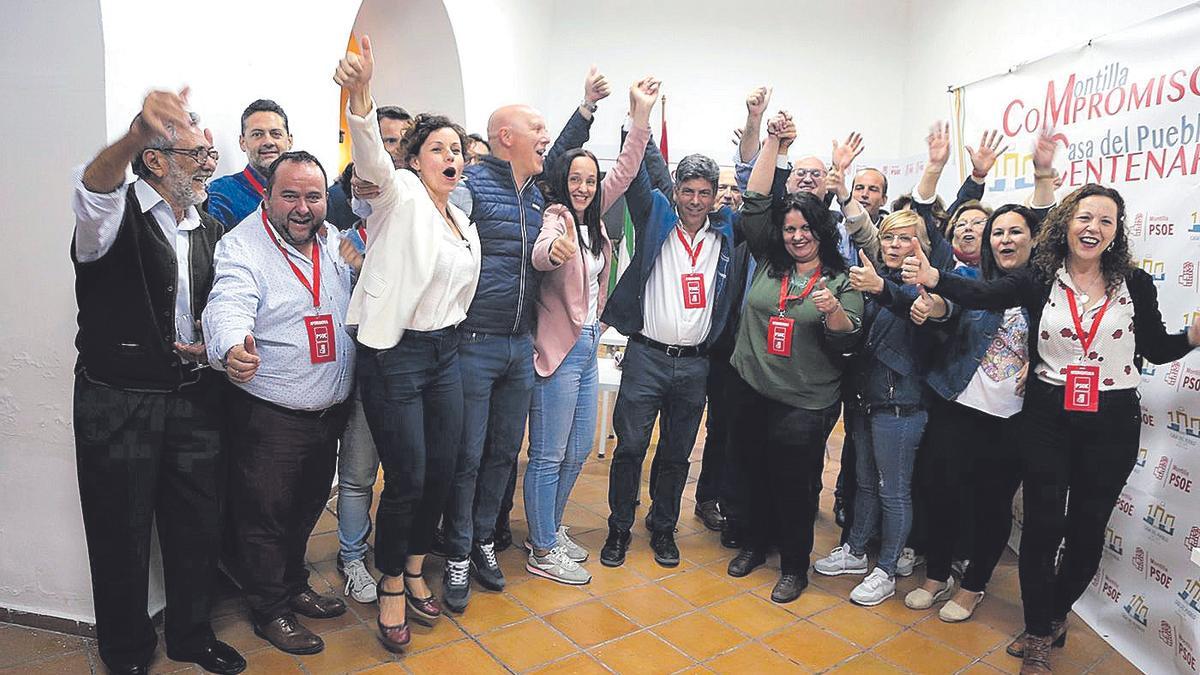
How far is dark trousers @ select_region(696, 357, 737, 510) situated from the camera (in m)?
3.55

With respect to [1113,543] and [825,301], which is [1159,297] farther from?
[825,301]

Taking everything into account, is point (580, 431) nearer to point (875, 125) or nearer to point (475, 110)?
point (475, 110)

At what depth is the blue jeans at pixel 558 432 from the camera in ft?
9.86

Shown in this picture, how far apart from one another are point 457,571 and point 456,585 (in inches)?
1.9

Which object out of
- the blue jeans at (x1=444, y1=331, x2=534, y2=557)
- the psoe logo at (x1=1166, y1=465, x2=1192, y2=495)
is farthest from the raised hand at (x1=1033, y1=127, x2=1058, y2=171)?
the blue jeans at (x1=444, y1=331, x2=534, y2=557)

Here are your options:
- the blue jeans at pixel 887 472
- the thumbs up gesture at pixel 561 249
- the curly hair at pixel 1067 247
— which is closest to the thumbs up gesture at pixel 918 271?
the curly hair at pixel 1067 247

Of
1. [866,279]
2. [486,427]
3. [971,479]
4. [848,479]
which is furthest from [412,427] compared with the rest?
[848,479]

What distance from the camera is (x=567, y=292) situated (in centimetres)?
288

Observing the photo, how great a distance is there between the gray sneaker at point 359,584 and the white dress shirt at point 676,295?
4.40 ft

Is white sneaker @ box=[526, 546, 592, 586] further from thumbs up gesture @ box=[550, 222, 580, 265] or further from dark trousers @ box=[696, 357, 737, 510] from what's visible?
thumbs up gesture @ box=[550, 222, 580, 265]

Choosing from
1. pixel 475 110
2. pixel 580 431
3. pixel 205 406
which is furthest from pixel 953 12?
pixel 205 406

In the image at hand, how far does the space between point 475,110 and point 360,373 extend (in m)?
3.34

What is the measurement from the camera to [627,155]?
9.69 ft

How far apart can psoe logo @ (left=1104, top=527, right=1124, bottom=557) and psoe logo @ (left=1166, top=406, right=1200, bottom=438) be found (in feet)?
1.47
